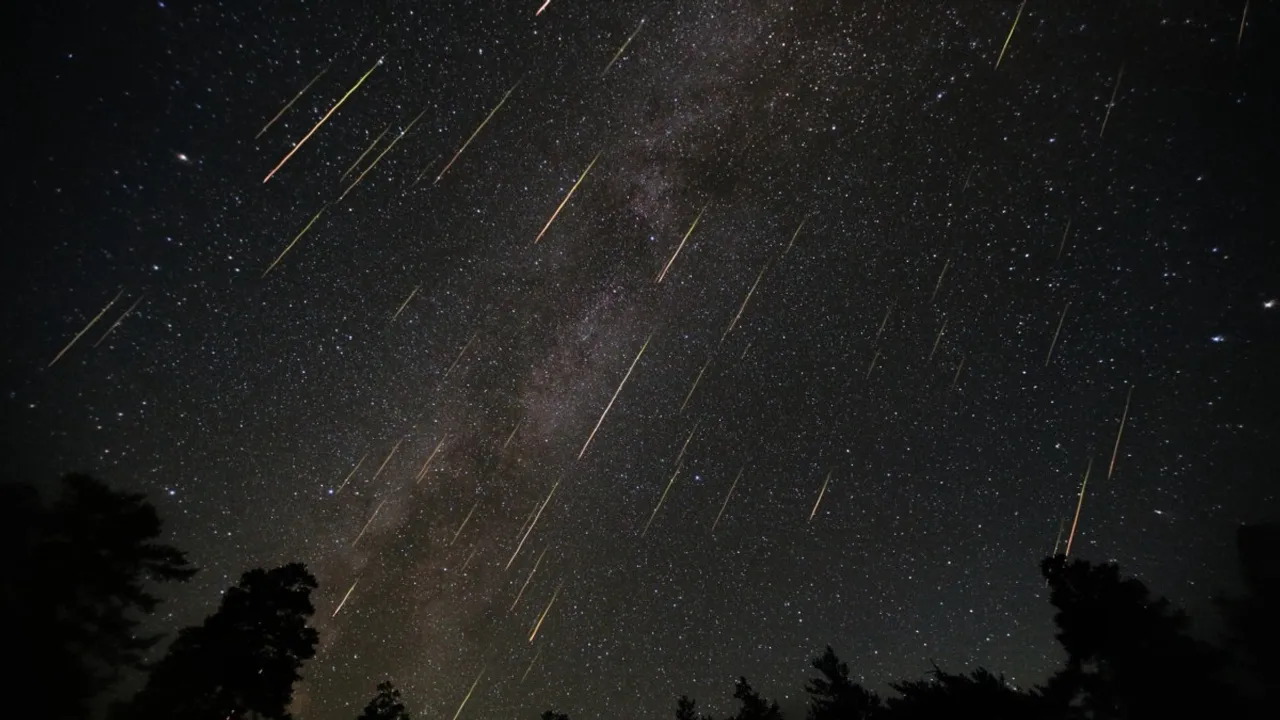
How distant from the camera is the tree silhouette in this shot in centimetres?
1217

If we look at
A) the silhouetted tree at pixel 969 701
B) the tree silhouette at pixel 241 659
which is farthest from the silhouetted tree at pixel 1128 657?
the tree silhouette at pixel 241 659

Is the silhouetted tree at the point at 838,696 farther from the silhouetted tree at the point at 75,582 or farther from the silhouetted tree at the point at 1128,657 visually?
the silhouetted tree at the point at 75,582

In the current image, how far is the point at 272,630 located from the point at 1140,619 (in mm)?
21404

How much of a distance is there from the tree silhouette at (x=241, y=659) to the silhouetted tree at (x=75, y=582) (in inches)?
50.0

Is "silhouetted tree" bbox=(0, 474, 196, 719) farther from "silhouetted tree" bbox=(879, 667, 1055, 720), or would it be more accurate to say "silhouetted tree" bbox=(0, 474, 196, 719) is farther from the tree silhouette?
"silhouetted tree" bbox=(879, 667, 1055, 720)

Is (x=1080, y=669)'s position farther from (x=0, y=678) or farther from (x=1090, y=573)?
(x=0, y=678)

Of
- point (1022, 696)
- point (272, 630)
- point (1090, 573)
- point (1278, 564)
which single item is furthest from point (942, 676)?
point (272, 630)

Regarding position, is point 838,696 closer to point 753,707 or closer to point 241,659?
point 753,707

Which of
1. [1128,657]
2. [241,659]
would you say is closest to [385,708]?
[241,659]

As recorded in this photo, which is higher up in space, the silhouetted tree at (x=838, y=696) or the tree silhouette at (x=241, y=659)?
the silhouetted tree at (x=838, y=696)

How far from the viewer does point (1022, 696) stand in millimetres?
12156

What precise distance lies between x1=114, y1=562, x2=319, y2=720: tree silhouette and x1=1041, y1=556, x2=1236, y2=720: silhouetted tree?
1890 centimetres

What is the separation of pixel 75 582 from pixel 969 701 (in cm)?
2125

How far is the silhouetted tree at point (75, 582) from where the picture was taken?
10.8 m
